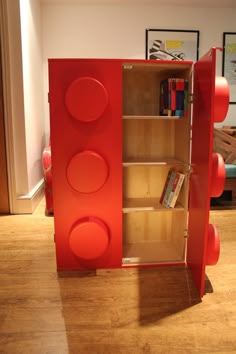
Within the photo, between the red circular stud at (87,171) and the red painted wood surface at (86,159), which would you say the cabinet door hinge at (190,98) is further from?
the red circular stud at (87,171)

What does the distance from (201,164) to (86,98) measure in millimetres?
736

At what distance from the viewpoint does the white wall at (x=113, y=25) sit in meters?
3.70

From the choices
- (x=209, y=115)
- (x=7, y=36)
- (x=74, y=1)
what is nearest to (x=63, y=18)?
(x=74, y=1)

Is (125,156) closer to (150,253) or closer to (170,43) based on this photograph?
(150,253)

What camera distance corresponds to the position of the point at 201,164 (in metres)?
1.56

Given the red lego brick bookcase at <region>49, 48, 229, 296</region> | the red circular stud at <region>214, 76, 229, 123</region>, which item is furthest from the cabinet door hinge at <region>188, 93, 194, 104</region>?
the red circular stud at <region>214, 76, 229, 123</region>

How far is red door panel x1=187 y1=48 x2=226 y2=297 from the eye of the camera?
142cm

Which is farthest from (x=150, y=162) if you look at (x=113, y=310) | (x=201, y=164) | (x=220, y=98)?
(x=113, y=310)

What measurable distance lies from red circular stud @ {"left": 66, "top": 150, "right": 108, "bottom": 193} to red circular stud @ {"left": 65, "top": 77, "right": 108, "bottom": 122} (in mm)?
230

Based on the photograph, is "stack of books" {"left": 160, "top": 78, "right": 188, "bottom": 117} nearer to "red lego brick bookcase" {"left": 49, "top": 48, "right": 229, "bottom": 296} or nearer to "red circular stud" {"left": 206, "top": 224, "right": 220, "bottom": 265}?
"red lego brick bookcase" {"left": 49, "top": 48, "right": 229, "bottom": 296}

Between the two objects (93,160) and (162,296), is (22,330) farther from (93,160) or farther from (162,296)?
(93,160)

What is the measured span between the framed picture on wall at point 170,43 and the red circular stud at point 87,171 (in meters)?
2.66

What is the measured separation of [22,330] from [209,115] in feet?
4.43

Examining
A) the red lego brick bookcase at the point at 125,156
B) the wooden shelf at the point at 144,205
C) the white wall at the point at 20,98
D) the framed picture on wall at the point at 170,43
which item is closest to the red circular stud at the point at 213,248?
the red lego brick bookcase at the point at 125,156
